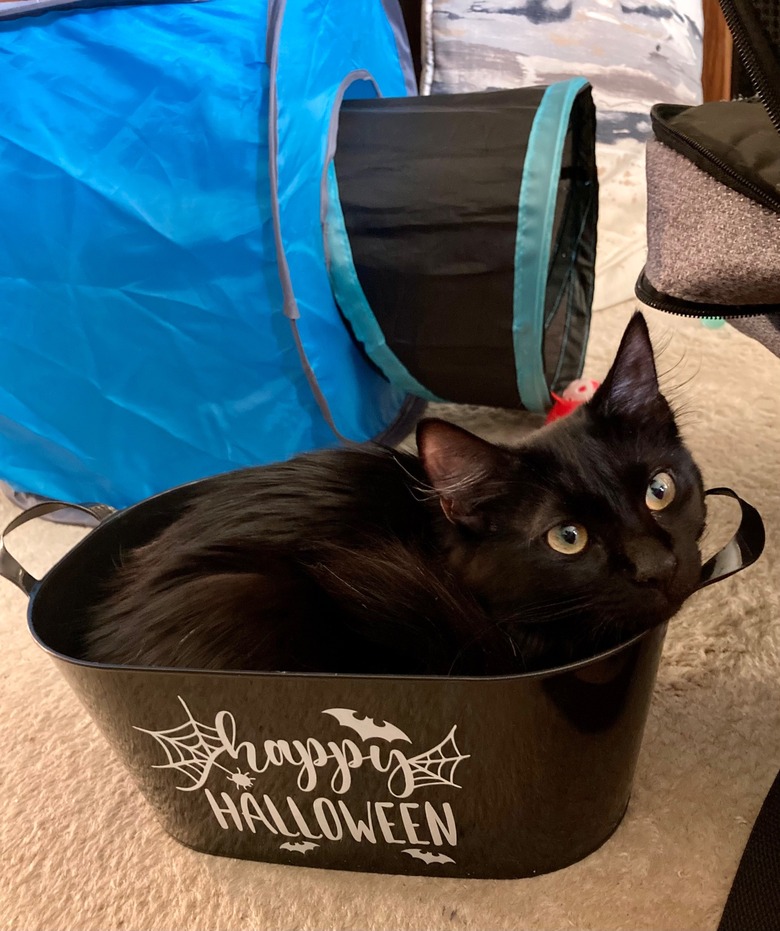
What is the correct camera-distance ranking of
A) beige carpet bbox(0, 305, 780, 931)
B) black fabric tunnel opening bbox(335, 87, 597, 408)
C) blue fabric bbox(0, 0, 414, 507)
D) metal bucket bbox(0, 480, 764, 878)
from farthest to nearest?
black fabric tunnel opening bbox(335, 87, 597, 408) → blue fabric bbox(0, 0, 414, 507) → beige carpet bbox(0, 305, 780, 931) → metal bucket bbox(0, 480, 764, 878)

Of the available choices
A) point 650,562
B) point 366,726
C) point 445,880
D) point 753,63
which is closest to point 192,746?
point 366,726

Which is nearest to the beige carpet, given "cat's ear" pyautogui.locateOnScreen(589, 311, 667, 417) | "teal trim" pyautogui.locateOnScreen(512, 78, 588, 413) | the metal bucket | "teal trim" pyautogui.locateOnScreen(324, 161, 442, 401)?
the metal bucket

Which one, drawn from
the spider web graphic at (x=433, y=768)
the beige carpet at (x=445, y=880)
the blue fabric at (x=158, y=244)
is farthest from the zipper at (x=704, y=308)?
the blue fabric at (x=158, y=244)

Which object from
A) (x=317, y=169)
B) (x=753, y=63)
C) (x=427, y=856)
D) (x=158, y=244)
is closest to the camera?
(x=753, y=63)

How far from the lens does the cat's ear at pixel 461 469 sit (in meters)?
0.72

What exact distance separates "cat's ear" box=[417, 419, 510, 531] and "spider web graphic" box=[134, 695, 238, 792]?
28cm

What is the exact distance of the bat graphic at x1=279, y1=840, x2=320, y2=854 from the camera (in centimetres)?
82

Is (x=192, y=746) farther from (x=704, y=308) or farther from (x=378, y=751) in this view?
(x=704, y=308)

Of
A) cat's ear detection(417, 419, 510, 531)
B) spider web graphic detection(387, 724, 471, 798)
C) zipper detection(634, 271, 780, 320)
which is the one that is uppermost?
cat's ear detection(417, 419, 510, 531)

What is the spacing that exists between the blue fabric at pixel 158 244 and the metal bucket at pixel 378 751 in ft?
1.48

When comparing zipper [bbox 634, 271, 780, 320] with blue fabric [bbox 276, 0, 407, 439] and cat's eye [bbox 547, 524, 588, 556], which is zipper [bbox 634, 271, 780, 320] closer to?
cat's eye [bbox 547, 524, 588, 556]

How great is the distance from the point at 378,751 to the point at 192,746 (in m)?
0.17

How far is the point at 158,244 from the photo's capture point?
1.17 metres

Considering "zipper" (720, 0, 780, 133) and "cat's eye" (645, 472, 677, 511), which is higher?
"zipper" (720, 0, 780, 133)
